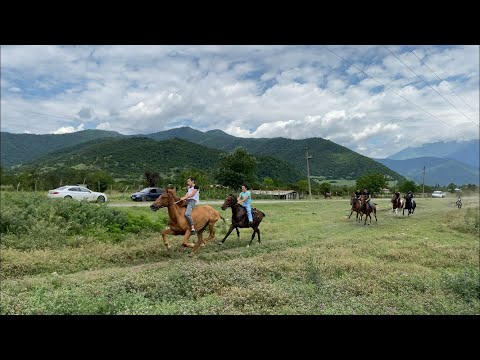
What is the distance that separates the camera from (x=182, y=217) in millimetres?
9805

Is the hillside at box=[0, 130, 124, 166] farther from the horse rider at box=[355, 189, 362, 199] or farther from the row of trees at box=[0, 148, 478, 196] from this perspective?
the horse rider at box=[355, 189, 362, 199]

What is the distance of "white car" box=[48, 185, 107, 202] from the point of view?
10434mm

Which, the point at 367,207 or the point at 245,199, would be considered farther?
the point at 367,207

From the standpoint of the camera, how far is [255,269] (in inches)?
327

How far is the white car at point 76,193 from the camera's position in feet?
34.2

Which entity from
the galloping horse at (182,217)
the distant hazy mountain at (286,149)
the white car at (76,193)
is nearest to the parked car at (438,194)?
the distant hazy mountain at (286,149)

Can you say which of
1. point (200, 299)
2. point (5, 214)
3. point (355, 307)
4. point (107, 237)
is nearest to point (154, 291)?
point (200, 299)

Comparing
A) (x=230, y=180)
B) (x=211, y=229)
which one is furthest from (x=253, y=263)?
(x=230, y=180)

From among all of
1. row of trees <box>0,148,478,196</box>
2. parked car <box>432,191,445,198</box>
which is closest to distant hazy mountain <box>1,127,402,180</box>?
row of trees <box>0,148,478,196</box>

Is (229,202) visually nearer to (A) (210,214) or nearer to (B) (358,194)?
(A) (210,214)

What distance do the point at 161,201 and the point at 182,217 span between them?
0.79m
